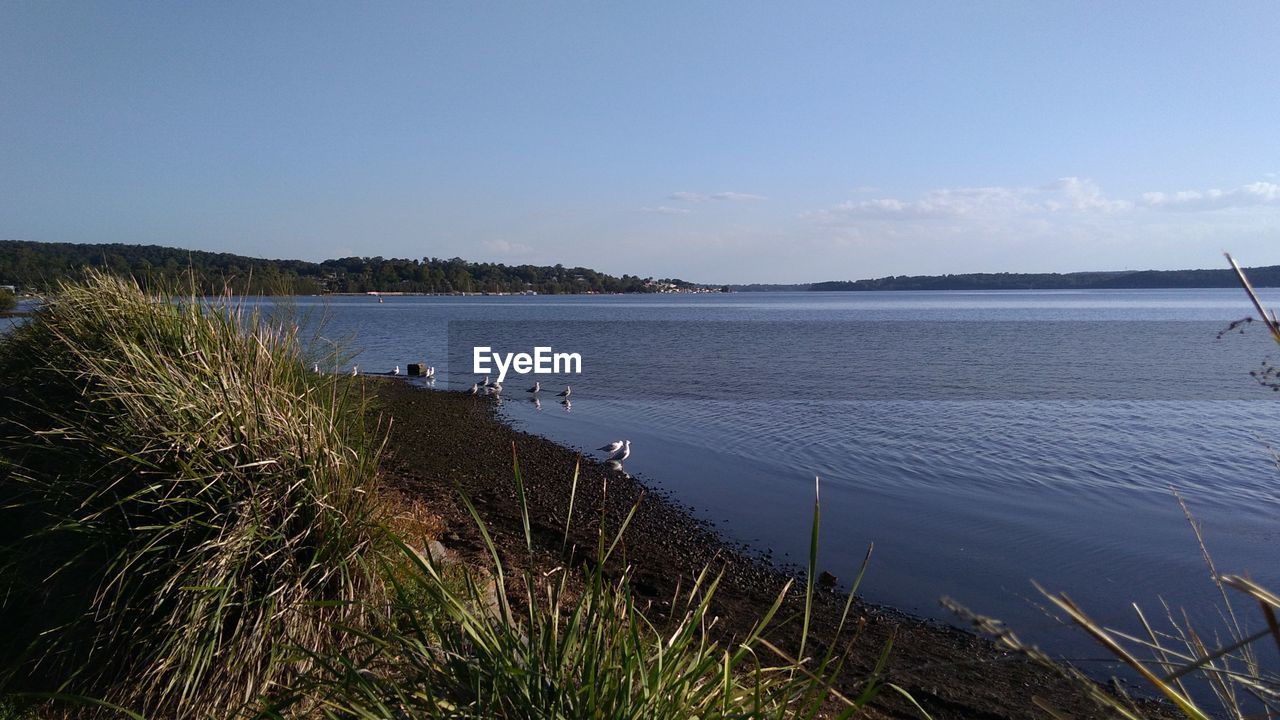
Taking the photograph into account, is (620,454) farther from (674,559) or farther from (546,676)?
(546,676)

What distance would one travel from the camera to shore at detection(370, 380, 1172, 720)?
702 cm

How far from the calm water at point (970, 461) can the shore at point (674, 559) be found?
67 cm

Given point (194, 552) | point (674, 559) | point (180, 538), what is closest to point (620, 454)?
point (674, 559)

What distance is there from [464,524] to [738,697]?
6.84m

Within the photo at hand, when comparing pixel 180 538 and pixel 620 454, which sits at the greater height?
pixel 180 538

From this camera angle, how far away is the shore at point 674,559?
7023mm

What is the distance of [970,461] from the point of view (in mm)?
17297

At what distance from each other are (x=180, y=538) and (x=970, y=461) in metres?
16.4

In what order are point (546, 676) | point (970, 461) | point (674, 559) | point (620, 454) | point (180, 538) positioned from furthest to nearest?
point (970, 461)
point (620, 454)
point (674, 559)
point (180, 538)
point (546, 676)

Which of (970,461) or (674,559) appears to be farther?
(970,461)

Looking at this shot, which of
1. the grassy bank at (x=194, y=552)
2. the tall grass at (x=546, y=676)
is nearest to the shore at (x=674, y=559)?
the tall grass at (x=546, y=676)

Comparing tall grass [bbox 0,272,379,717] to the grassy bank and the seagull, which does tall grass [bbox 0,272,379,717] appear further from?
the seagull

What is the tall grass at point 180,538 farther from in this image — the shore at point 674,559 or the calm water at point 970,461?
the calm water at point 970,461

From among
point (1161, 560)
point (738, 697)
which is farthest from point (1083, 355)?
point (738, 697)
